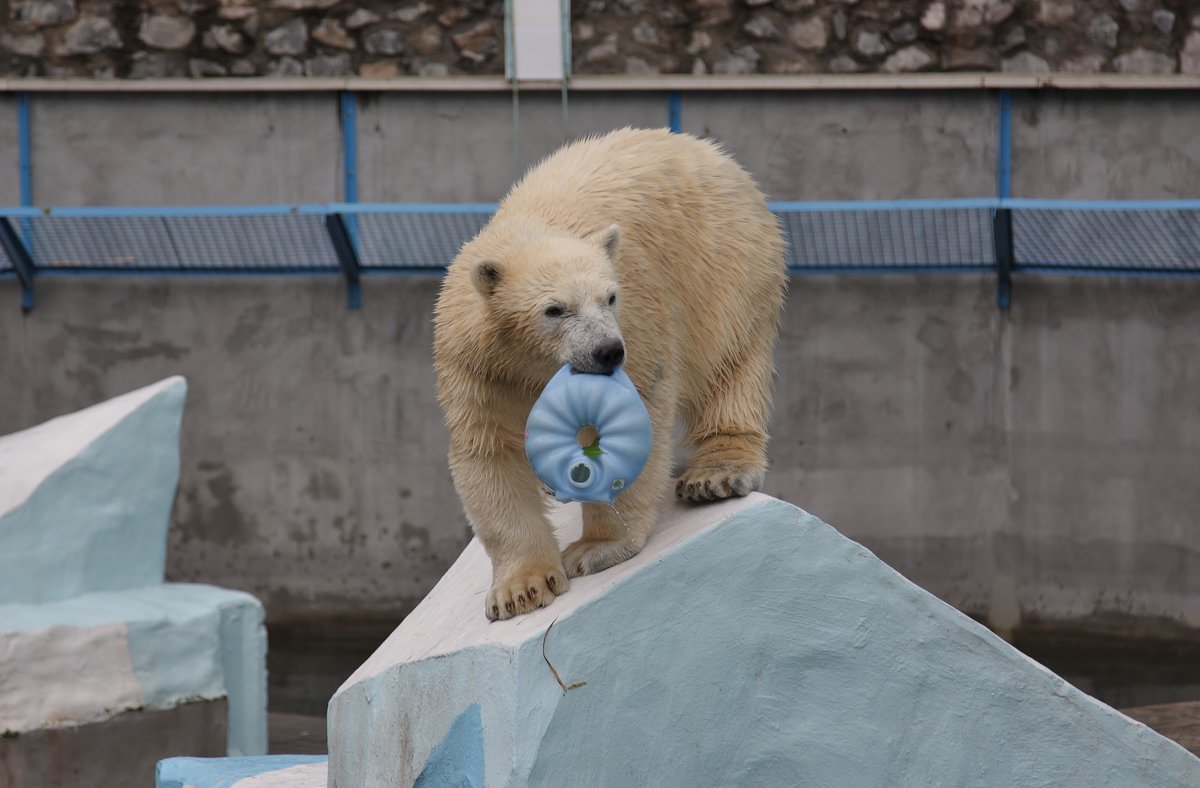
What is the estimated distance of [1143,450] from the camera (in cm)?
909

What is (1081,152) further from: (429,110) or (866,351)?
(429,110)

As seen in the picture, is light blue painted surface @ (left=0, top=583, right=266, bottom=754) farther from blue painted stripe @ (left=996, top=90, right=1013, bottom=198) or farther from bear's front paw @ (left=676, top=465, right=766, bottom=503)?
blue painted stripe @ (left=996, top=90, right=1013, bottom=198)

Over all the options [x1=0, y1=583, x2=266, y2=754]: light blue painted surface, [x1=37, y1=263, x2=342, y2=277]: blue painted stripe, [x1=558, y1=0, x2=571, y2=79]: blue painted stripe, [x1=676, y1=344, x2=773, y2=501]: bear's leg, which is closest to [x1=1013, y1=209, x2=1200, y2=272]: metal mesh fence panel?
[x1=558, y1=0, x2=571, y2=79]: blue painted stripe

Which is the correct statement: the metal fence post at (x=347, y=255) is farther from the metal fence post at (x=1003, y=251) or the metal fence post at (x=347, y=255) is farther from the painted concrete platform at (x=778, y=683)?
the painted concrete platform at (x=778, y=683)

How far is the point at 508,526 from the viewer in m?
3.43

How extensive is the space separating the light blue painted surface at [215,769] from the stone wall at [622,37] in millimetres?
5214

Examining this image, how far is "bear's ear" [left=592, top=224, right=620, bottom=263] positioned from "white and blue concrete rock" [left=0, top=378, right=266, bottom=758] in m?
3.86

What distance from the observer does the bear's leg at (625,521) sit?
338cm

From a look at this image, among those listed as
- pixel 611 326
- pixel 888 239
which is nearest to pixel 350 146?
pixel 888 239

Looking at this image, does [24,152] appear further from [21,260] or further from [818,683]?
[818,683]

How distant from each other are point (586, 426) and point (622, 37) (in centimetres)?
659

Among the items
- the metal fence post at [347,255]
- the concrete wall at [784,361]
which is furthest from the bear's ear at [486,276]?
the concrete wall at [784,361]

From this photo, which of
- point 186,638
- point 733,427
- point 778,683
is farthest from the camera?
point 186,638

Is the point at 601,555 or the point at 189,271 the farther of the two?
the point at 189,271
